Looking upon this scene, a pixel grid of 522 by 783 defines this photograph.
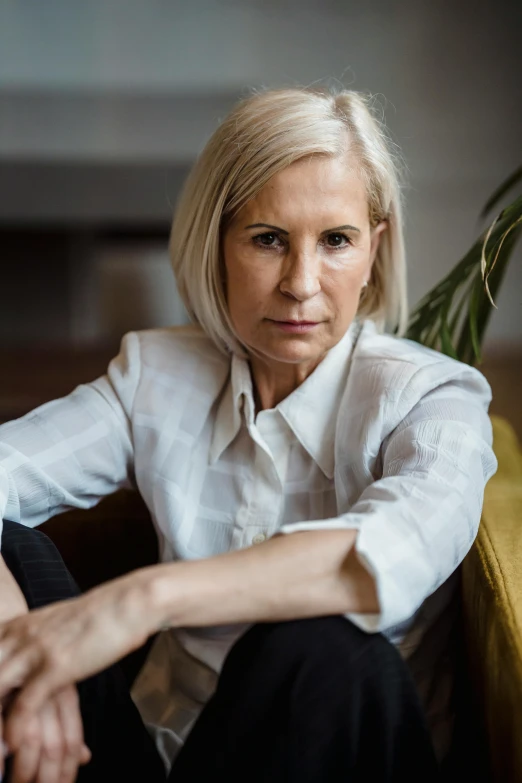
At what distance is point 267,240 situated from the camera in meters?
1.14

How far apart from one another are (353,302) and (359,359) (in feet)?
0.27

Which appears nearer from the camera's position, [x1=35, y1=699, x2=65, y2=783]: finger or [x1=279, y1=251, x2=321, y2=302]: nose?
[x1=35, y1=699, x2=65, y2=783]: finger

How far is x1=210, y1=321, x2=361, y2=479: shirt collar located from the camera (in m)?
1.18

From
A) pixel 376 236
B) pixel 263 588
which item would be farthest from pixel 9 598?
pixel 376 236

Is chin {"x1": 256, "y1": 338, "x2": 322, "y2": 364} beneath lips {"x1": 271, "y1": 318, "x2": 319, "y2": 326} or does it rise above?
beneath

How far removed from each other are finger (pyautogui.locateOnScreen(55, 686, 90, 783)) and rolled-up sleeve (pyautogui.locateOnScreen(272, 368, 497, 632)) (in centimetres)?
27

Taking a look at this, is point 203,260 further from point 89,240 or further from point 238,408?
point 89,240

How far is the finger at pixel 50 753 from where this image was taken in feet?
2.72

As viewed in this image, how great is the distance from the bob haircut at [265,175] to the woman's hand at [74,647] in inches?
20.8

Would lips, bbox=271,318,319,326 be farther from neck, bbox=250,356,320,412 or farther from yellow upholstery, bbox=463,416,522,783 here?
yellow upholstery, bbox=463,416,522,783

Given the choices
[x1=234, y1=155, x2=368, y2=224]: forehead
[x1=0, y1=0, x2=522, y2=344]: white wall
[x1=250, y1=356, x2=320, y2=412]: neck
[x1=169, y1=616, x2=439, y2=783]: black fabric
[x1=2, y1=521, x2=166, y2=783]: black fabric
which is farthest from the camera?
[x1=0, y1=0, x2=522, y2=344]: white wall

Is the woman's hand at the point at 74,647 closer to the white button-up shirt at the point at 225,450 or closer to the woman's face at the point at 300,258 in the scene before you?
the white button-up shirt at the point at 225,450

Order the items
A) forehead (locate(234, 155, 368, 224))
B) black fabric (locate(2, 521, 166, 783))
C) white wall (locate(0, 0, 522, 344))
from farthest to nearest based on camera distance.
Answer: white wall (locate(0, 0, 522, 344))
forehead (locate(234, 155, 368, 224))
black fabric (locate(2, 521, 166, 783))

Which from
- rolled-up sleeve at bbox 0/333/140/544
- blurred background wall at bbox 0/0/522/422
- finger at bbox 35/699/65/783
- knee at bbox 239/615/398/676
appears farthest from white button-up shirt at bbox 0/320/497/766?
blurred background wall at bbox 0/0/522/422
